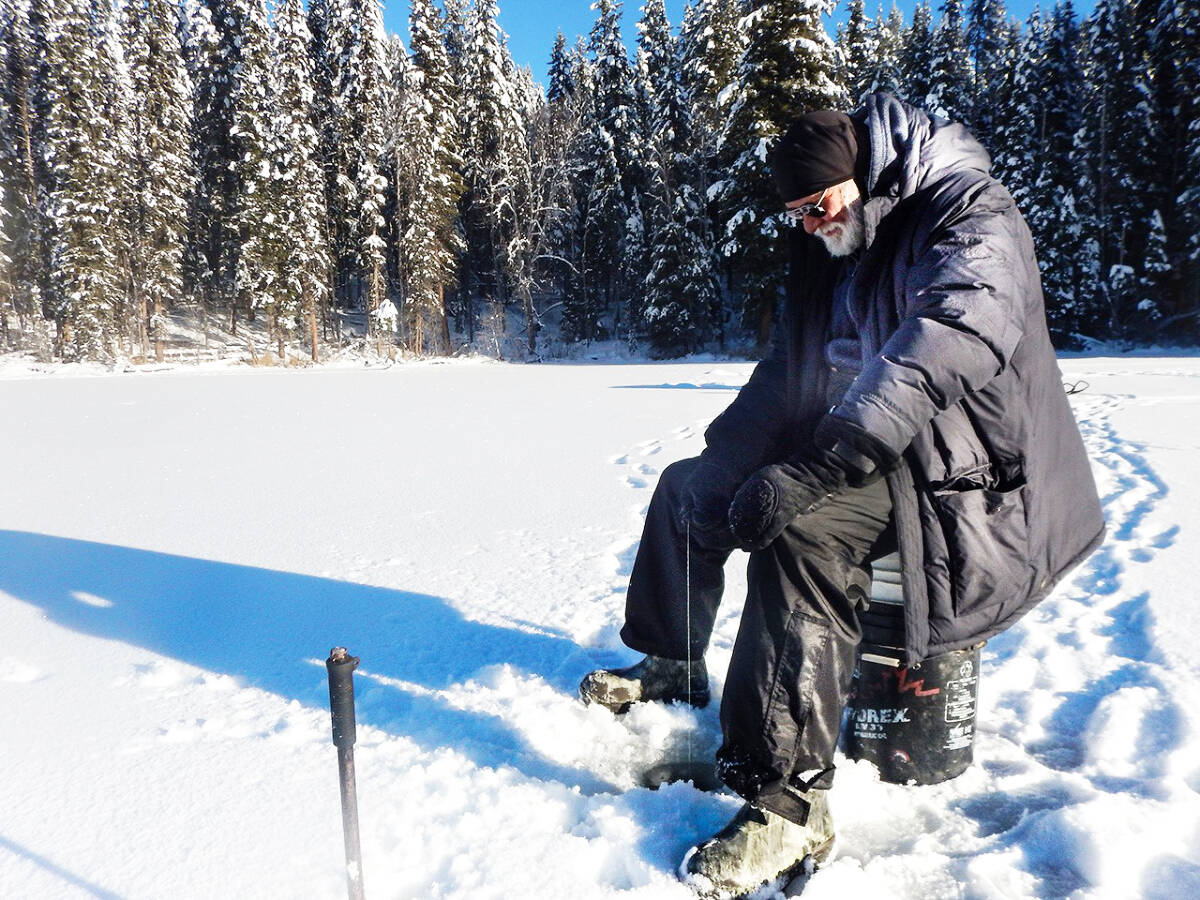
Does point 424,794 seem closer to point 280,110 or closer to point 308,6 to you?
point 280,110

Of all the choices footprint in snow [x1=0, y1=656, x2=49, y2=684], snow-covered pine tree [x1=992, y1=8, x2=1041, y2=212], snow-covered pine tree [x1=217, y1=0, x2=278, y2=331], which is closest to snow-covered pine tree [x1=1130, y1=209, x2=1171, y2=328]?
snow-covered pine tree [x1=992, y1=8, x2=1041, y2=212]

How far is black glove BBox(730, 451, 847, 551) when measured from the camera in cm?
155

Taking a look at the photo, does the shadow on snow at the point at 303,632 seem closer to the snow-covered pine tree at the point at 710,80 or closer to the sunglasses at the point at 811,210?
the sunglasses at the point at 811,210

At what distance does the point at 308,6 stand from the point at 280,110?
1274 cm

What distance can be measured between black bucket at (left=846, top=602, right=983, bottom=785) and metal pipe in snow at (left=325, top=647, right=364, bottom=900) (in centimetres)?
125

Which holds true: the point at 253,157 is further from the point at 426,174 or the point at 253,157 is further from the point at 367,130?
the point at 426,174

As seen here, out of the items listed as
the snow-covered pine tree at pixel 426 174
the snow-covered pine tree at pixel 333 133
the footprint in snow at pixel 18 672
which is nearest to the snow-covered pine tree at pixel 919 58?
the snow-covered pine tree at pixel 426 174

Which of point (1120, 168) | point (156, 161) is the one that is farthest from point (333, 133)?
point (1120, 168)

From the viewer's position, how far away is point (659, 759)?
201 centimetres

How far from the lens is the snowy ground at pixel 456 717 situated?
155cm

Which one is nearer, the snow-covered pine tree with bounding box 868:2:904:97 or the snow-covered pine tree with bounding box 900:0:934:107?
the snow-covered pine tree with bounding box 868:2:904:97

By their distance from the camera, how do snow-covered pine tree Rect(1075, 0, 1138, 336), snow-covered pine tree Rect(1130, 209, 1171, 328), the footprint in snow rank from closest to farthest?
1. the footprint in snow
2. snow-covered pine tree Rect(1130, 209, 1171, 328)
3. snow-covered pine tree Rect(1075, 0, 1138, 336)

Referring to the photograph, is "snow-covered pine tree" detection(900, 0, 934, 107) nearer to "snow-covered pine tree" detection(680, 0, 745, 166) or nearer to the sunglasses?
"snow-covered pine tree" detection(680, 0, 745, 166)

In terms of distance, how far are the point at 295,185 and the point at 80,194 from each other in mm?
7546
